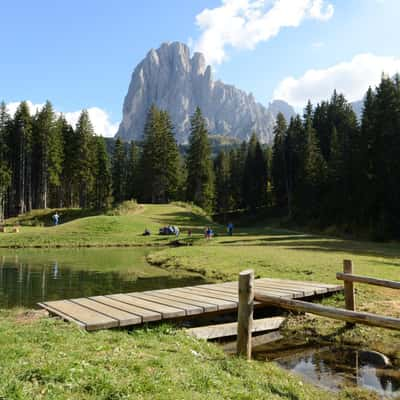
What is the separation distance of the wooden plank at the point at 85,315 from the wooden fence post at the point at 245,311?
234cm

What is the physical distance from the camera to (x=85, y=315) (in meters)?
7.50

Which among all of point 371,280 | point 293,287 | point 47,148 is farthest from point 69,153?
point 371,280

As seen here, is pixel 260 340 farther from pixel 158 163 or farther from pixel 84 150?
pixel 84 150

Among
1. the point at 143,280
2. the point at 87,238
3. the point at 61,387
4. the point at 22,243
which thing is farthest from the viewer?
the point at 87,238

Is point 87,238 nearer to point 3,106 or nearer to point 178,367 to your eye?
point 178,367

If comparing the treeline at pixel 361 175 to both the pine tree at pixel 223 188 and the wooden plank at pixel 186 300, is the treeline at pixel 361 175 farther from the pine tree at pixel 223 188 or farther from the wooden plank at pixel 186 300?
the wooden plank at pixel 186 300

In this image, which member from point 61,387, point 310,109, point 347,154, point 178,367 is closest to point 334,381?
point 178,367

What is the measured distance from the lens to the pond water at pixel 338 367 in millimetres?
5785

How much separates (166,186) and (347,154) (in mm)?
31251

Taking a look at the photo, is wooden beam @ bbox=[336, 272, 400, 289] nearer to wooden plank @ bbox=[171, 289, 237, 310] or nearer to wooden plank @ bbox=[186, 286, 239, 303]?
wooden plank @ bbox=[186, 286, 239, 303]

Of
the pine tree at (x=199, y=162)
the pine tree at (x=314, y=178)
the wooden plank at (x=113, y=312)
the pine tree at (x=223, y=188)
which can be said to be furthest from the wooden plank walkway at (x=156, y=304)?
the pine tree at (x=223, y=188)

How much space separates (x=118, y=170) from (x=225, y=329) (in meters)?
81.5

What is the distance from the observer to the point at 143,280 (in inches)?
629

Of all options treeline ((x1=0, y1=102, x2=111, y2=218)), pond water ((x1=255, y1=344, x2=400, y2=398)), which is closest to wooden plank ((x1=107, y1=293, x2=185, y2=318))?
pond water ((x1=255, y1=344, x2=400, y2=398))
